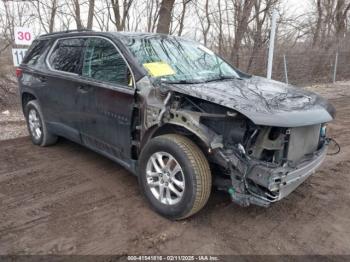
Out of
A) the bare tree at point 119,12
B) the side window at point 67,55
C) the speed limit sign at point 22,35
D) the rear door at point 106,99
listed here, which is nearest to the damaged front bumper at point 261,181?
the rear door at point 106,99

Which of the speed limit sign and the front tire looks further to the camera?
the speed limit sign

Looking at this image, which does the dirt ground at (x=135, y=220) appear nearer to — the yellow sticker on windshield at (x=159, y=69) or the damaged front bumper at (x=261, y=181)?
the damaged front bumper at (x=261, y=181)

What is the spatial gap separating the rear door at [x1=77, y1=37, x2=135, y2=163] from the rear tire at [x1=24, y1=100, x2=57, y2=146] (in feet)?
3.97

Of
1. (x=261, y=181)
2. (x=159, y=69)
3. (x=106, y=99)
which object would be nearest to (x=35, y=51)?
(x=106, y=99)

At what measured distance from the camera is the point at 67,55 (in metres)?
4.45

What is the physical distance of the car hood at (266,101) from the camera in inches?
103

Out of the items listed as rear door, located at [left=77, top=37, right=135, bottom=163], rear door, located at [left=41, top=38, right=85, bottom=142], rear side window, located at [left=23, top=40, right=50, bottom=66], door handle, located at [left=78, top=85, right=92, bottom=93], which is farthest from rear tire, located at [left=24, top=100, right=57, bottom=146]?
door handle, located at [left=78, top=85, right=92, bottom=93]

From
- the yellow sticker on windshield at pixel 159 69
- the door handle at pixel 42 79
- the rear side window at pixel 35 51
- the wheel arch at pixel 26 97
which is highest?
the rear side window at pixel 35 51

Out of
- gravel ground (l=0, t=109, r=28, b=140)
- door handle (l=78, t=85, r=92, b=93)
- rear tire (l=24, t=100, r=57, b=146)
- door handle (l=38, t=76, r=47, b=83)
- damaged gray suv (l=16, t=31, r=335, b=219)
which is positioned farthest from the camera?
gravel ground (l=0, t=109, r=28, b=140)

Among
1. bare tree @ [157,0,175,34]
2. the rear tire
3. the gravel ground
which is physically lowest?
the gravel ground

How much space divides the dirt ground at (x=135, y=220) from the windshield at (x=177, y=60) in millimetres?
1420

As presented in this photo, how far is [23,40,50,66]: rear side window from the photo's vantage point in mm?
A: 4970

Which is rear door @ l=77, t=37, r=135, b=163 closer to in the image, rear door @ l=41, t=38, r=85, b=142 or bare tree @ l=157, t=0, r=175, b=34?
rear door @ l=41, t=38, r=85, b=142

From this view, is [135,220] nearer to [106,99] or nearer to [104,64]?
[106,99]
